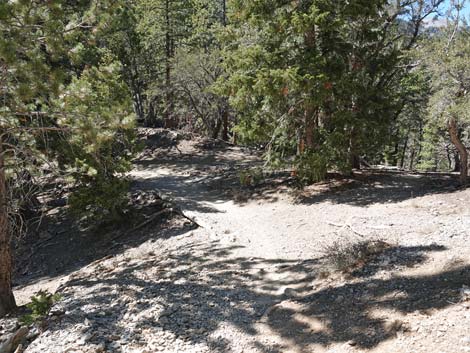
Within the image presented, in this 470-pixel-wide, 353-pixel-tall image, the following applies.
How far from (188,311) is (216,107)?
17143 millimetres

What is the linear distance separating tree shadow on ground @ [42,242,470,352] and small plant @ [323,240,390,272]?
1.04 ft

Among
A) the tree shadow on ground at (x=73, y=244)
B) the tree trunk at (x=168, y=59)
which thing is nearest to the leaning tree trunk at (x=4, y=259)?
the tree shadow on ground at (x=73, y=244)

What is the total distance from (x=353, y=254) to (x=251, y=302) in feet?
6.01

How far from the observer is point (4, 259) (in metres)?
6.66

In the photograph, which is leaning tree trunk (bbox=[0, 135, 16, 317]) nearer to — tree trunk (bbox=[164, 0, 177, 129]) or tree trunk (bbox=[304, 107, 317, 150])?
tree trunk (bbox=[304, 107, 317, 150])

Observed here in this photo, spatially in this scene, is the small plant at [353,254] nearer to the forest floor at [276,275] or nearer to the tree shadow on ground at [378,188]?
the forest floor at [276,275]

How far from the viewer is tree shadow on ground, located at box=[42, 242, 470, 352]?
4.77 m

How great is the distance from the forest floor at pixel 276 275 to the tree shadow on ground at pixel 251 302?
0.08 ft

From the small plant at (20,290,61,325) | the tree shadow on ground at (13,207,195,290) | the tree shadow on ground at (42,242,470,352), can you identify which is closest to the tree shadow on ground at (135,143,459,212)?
the tree shadow on ground at (13,207,195,290)

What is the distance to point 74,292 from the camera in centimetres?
730

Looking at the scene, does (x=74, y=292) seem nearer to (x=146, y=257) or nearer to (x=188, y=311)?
(x=146, y=257)

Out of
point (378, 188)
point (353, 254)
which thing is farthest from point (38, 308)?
point (378, 188)

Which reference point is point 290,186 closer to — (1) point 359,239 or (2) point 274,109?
(2) point 274,109

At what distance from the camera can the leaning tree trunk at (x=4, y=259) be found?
6500 mm
